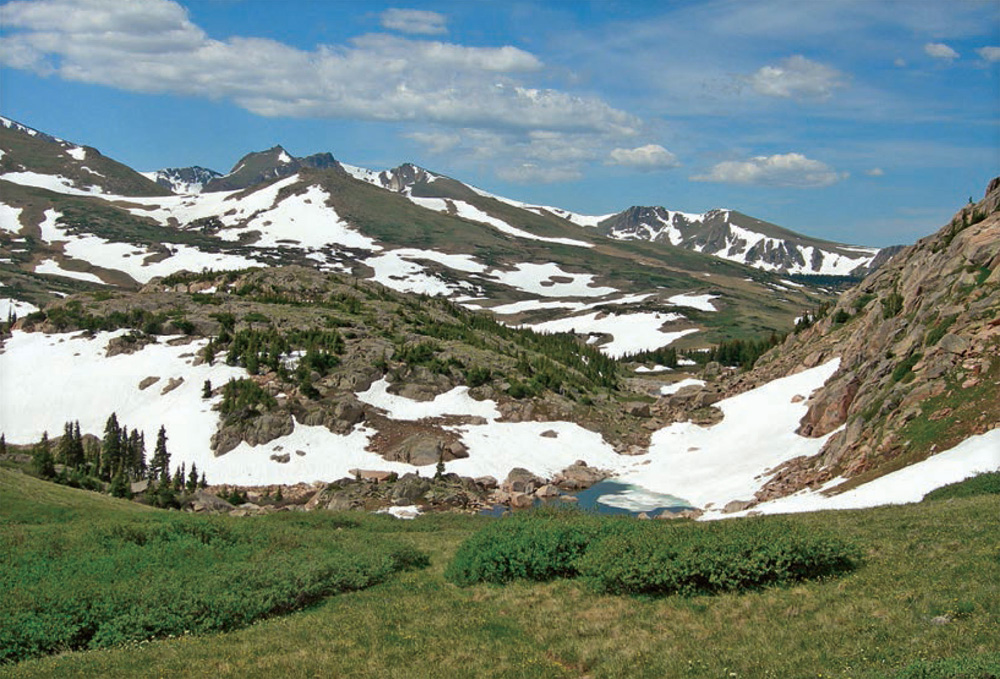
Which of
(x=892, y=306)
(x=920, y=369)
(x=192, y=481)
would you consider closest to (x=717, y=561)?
(x=920, y=369)

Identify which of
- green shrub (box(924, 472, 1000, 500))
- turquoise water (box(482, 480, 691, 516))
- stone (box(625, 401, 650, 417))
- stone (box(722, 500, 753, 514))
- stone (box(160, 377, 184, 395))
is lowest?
turquoise water (box(482, 480, 691, 516))

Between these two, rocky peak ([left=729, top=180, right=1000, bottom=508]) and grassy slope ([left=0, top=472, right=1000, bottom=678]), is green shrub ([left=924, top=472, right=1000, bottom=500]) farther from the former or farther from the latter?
grassy slope ([left=0, top=472, right=1000, bottom=678])

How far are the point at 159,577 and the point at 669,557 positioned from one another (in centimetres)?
1189

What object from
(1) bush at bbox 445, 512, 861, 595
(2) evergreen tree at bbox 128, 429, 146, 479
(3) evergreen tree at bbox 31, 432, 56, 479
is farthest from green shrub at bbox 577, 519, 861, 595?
(2) evergreen tree at bbox 128, 429, 146, 479

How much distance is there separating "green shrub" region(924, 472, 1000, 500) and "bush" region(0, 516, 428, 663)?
17796mm

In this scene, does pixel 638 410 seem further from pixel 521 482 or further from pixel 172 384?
pixel 172 384

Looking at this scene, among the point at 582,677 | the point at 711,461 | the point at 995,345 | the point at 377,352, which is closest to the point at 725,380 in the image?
the point at 711,461

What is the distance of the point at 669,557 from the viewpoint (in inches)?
655

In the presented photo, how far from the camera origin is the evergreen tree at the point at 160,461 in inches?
2239

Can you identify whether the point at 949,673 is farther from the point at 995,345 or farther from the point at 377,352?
the point at 377,352

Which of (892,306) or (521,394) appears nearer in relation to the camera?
(892,306)

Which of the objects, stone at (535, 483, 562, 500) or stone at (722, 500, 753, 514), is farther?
stone at (535, 483, 562, 500)

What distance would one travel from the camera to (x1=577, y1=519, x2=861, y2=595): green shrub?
16.1m

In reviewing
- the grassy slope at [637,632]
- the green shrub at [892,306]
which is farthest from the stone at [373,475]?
the grassy slope at [637,632]
